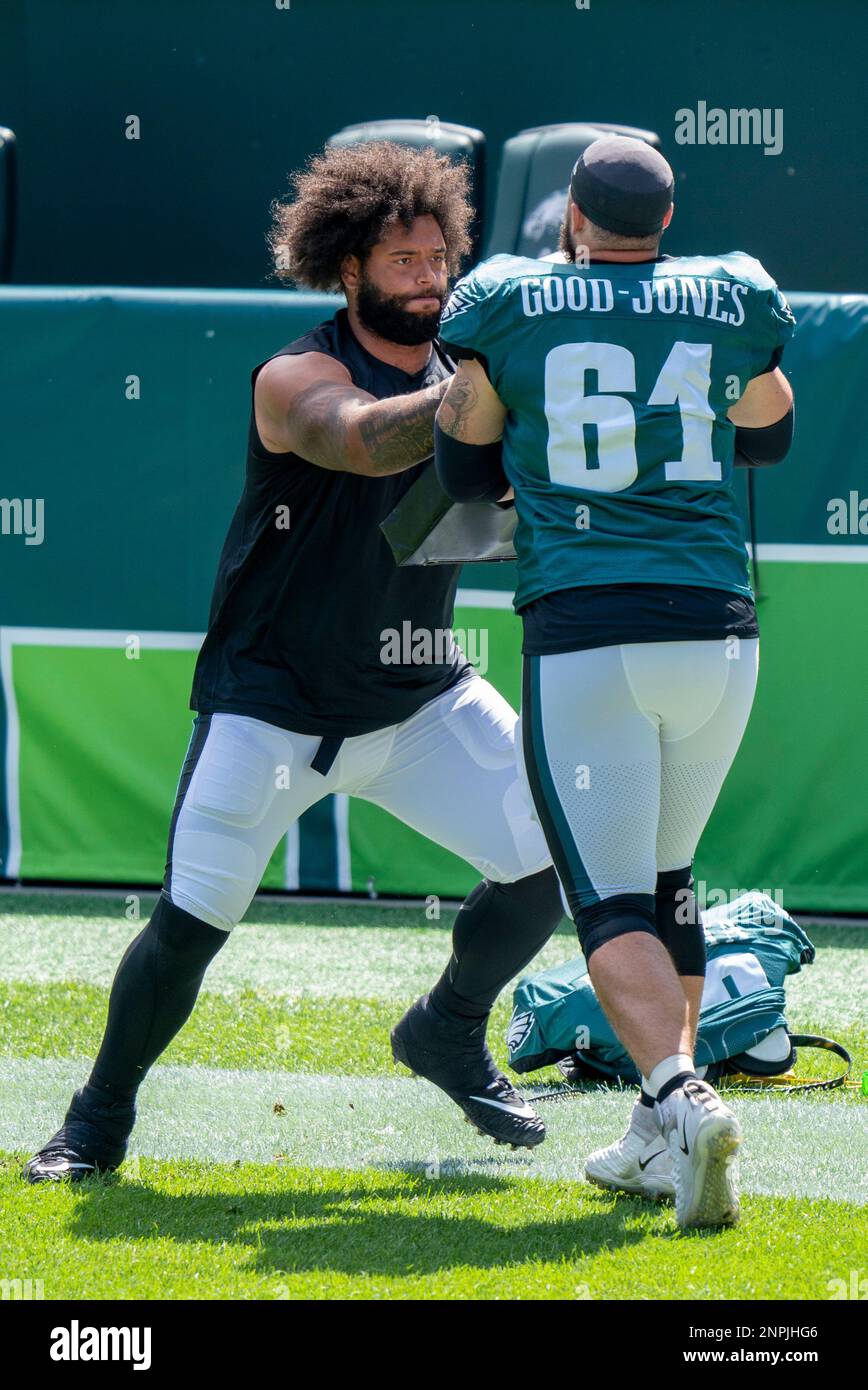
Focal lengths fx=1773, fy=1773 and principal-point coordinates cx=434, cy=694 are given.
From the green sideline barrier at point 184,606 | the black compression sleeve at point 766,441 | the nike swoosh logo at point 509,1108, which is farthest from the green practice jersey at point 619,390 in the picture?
the green sideline barrier at point 184,606

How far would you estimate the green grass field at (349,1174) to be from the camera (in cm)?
285

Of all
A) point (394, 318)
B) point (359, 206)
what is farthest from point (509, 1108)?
point (359, 206)

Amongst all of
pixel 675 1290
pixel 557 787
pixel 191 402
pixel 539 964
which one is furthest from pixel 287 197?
pixel 675 1290

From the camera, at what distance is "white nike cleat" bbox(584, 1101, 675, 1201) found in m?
3.21

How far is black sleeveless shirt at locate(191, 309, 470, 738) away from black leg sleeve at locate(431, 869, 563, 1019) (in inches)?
17.2

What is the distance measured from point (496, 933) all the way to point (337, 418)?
114 centimetres

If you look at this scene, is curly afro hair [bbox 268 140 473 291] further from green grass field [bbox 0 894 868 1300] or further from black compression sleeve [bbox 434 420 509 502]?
green grass field [bbox 0 894 868 1300]

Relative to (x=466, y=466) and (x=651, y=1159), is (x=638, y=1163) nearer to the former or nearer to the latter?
(x=651, y=1159)

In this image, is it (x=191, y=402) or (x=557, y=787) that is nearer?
(x=557, y=787)

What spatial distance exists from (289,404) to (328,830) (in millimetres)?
3428

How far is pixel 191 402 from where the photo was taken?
6.57 meters

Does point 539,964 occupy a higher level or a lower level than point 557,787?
lower

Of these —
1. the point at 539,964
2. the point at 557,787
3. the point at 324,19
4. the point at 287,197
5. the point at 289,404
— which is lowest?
the point at 539,964

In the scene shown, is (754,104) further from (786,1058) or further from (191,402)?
(786,1058)
